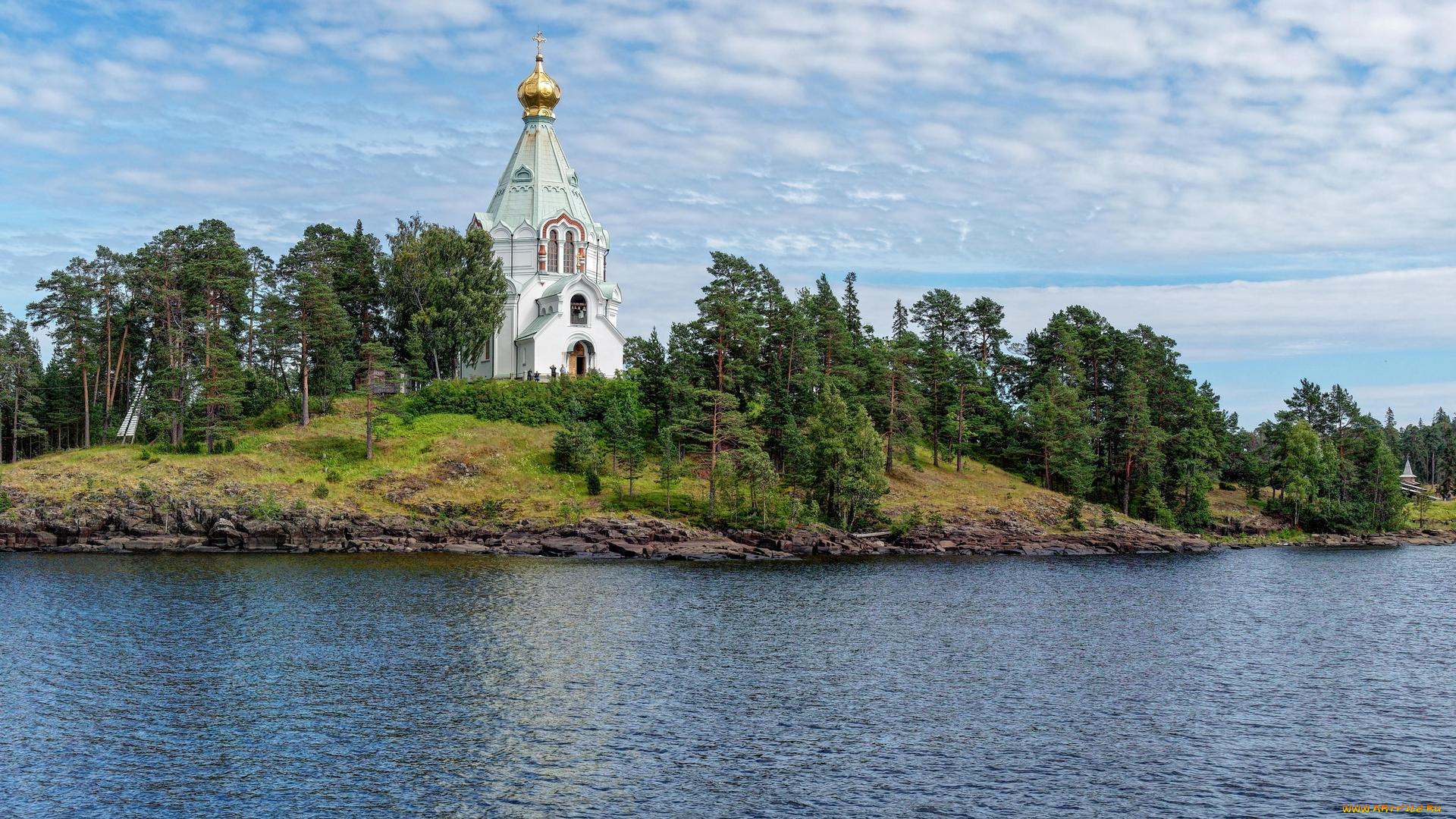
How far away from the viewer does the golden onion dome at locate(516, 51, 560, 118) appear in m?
96.2

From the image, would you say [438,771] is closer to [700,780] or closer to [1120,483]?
[700,780]

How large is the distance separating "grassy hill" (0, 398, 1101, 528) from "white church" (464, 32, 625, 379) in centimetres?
1044

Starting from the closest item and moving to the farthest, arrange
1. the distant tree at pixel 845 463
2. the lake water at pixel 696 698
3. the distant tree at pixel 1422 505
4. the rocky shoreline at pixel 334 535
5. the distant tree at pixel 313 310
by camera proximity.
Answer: the lake water at pixel 696 698 → the rocky shoreline at pixel 334 535 → the distant tree at pixel 845 463 → the distant tree at pixel 313 310 → the distant tree at pixel 1422 505

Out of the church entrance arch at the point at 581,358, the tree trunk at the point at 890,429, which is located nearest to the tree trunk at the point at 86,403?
the church entrance arch at the point at 581,358

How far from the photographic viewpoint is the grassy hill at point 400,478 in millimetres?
73000

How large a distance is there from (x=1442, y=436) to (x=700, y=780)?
192173 mm

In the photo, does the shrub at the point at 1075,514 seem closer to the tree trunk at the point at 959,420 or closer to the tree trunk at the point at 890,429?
the tree trunk at the point at 959,420

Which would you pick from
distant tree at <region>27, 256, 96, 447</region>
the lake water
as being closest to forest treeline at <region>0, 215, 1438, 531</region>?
distant tree at <region>27, 256, 96, 447</region>

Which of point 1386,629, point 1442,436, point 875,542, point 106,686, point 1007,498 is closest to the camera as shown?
point 106,686

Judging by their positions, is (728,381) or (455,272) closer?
(728,381)

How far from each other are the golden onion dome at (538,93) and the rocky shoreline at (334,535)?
4212 centimetres

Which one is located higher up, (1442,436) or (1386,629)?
(1442,436)

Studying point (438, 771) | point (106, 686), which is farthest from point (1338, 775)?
point (106, 686)

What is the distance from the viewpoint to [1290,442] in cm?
10138
